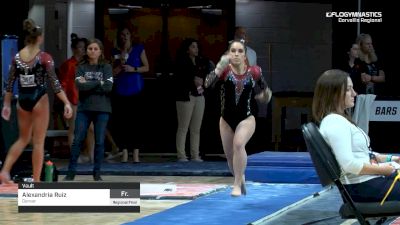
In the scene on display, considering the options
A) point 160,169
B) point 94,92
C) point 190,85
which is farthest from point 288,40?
point 94,92

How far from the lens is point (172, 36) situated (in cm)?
1633

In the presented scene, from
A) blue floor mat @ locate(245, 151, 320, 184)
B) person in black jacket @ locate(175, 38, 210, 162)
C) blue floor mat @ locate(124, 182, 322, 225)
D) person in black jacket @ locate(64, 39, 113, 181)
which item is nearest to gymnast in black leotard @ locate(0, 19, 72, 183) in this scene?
person in black jacket @ locate(64, 39, 113, 181)

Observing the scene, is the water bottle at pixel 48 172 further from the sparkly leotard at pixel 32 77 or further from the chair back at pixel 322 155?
the chair back at pixel 322 155

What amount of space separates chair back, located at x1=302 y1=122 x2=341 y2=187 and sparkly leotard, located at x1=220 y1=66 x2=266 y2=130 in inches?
137

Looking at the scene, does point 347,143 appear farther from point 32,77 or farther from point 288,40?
point 288,40

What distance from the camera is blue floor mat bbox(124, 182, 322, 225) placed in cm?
860

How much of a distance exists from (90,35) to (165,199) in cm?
629

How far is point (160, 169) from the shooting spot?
540 inches

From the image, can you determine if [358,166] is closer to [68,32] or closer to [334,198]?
[334,198]

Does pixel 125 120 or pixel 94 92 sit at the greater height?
pixel 94 92

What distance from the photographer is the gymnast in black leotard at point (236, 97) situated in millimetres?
10406

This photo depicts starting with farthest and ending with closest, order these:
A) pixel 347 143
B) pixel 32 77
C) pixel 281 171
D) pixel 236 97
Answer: pixel 281 171, pixel 32 77, pixel 236 97, pixel 347 143

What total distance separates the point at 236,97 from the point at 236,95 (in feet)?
0.09

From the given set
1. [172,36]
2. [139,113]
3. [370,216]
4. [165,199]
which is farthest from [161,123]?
[370,216]
